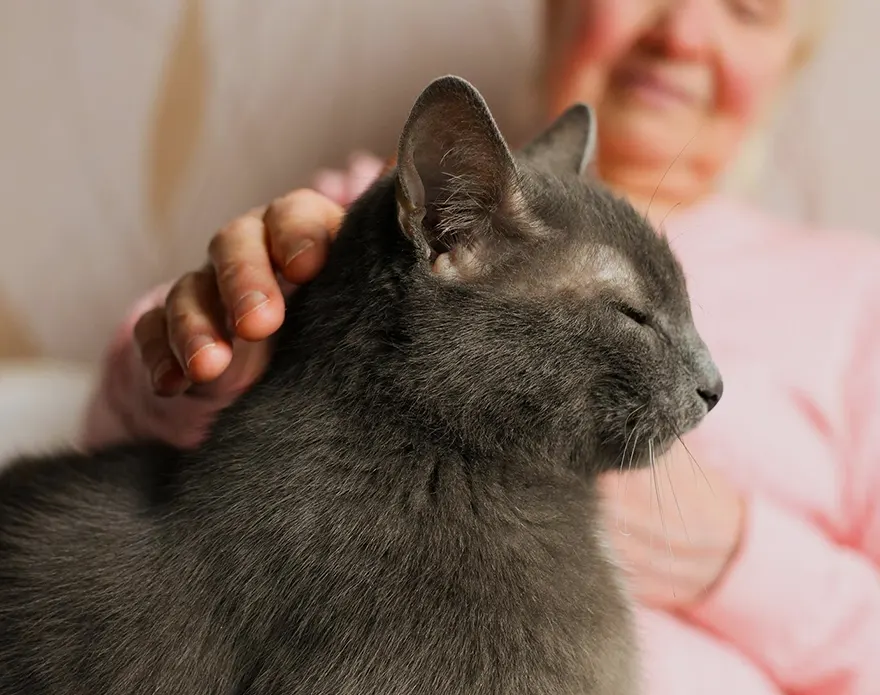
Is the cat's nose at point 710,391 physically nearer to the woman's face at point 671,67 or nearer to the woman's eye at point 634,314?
the woman's eye at point 634,314

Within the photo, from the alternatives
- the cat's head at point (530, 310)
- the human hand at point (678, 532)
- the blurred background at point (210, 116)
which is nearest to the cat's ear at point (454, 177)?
the cat's head at point (530, 310)

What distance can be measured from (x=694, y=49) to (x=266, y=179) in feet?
2.61

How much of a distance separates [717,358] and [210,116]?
38.2 inches

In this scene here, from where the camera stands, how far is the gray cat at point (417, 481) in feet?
1.83

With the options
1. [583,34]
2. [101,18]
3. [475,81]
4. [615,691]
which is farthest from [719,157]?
[101,18]

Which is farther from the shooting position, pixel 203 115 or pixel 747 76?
pixel 203 115

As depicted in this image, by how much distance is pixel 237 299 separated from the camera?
28.1 inches

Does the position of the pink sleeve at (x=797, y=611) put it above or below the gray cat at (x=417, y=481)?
below

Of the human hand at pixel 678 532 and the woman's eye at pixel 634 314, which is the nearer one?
the woman's eye at pixel 634 314

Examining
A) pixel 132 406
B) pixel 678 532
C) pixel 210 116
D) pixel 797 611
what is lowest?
pixel 797 611

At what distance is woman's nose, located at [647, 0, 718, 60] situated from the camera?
3.73 ft

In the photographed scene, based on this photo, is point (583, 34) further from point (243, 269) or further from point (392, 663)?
point (392, 663)

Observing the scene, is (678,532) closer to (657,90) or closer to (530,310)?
(530,310)

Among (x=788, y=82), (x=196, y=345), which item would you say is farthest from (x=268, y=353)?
(x=788, y=82)
